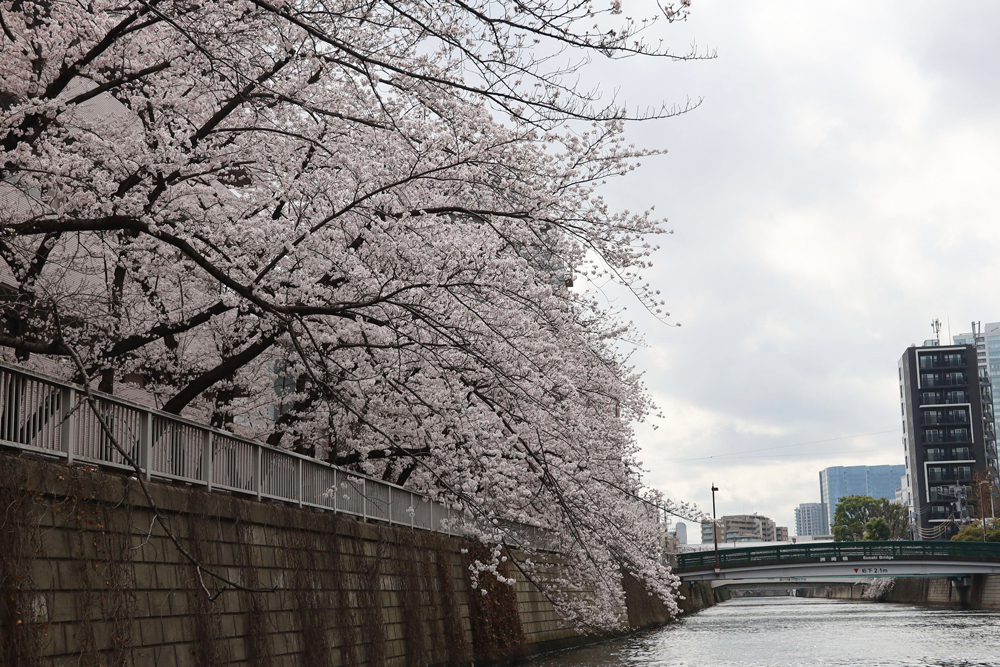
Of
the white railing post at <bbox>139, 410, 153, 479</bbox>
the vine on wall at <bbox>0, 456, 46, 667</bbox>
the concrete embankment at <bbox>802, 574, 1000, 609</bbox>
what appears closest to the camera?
the vine on wall at <bbox>0, 456, 46, 667</bbox>

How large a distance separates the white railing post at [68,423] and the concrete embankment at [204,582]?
290 millimetres

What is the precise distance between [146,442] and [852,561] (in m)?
57.3

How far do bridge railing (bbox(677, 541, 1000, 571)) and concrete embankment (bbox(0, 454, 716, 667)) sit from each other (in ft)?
145

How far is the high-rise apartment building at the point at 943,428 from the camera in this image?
108 metres

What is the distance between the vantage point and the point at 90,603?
9562 mm

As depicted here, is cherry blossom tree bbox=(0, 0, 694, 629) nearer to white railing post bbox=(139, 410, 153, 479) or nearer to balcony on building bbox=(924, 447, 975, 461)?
white railing post bbox=(139, 410, 153, 479)

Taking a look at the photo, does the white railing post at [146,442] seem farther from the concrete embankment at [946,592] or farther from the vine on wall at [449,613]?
the concrete embankment at [946,592]

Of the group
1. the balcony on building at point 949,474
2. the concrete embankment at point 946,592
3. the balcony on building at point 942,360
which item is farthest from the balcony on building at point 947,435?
the concrete embankment at point 946,592

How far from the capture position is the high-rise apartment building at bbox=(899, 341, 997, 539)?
355ft

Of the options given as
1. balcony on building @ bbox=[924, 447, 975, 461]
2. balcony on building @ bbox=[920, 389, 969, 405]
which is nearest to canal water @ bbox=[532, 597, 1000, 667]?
balcony on building @ bbox=[924, 447, 975, 461]

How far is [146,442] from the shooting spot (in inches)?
439

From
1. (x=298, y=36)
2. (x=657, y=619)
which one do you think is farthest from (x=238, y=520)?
(x=657, y=619)

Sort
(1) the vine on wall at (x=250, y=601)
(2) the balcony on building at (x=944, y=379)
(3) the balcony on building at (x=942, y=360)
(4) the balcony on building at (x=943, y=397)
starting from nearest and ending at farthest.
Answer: (1) the vine on wall at (x=250, y=601) → (4) the balcony on building at (x=943, y=397) → (2) the balcony on building at (x=944, y=379) → (3) the balcony on building at (x=942, y=360)

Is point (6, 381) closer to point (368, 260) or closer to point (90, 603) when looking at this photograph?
point (90, 603)
